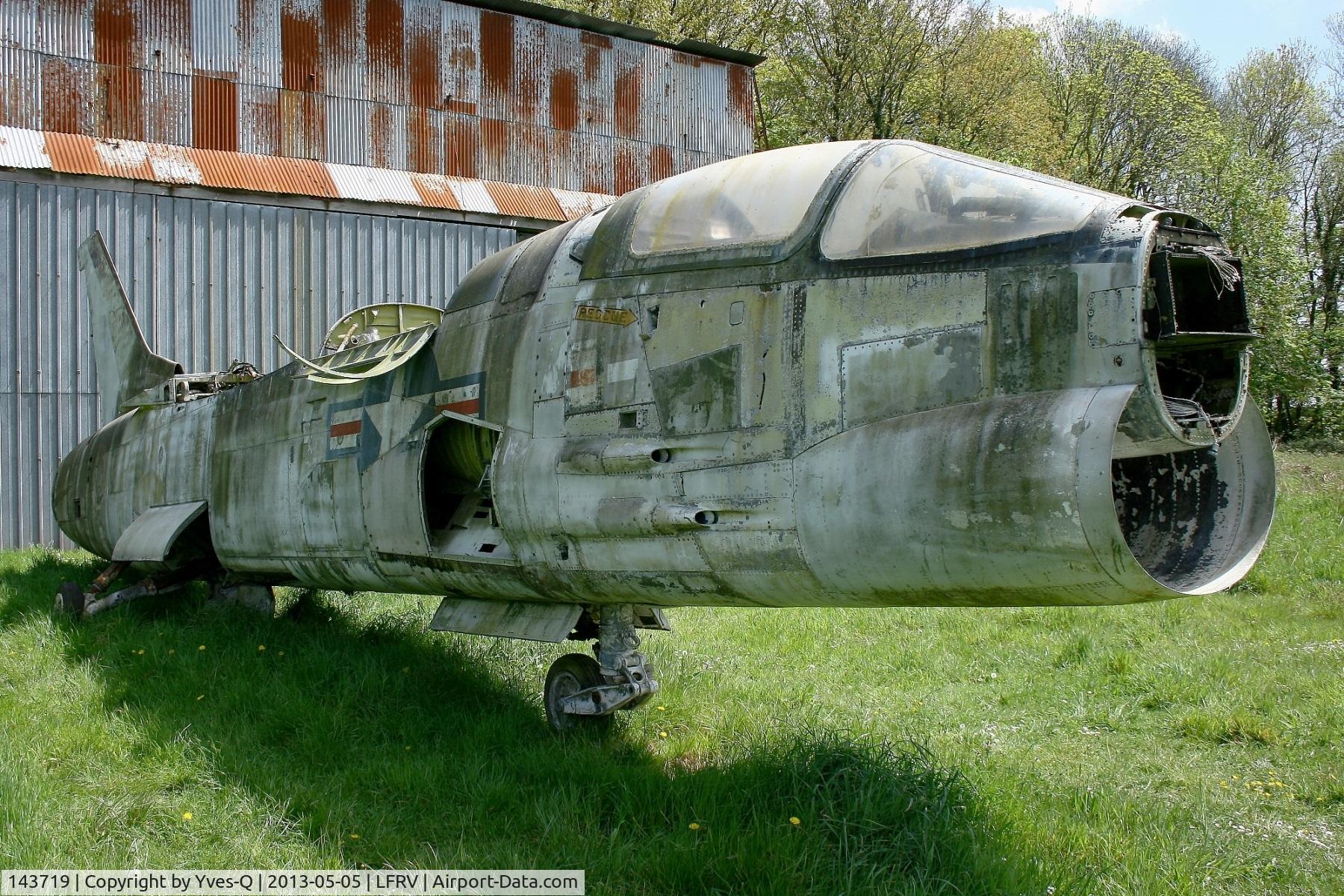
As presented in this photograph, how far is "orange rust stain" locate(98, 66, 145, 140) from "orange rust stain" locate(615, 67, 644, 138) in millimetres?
7555

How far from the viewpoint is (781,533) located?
4555 millimetres

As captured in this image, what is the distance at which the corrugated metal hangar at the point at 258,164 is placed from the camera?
45.6 ft

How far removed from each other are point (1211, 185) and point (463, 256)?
22.6 metres

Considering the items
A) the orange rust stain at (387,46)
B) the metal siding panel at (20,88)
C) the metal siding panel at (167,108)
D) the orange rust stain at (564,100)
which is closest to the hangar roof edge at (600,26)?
the orange rust stain at (564,100)

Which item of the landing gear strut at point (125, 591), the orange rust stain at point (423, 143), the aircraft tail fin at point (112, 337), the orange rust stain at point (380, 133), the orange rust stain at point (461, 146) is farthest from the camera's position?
the orange rust stain at point (461, 146)

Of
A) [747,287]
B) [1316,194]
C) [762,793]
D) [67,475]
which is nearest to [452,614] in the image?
[762,793]

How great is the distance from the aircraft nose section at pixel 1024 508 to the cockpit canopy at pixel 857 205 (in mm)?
763

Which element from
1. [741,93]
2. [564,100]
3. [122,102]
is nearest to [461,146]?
[564,100]

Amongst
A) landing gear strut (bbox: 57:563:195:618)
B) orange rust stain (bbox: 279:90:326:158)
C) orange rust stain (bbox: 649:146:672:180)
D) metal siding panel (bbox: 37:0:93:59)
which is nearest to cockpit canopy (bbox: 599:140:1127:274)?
landing gear strut (bbox: 57:563:195:618)

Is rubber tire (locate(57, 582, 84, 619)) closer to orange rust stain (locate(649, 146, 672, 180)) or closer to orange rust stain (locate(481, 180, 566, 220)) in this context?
orange rust stain (locate(481, 180, 566, 220))

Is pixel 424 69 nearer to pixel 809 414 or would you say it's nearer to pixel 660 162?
pixel 660 162

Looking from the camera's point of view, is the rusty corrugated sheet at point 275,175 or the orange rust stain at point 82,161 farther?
the rusty corrugated sheet at point 275,175

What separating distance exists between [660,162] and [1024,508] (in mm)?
15995

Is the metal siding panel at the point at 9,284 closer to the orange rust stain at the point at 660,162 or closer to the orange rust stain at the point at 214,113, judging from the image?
the orange rust stain at the point at 214,113
